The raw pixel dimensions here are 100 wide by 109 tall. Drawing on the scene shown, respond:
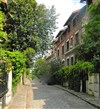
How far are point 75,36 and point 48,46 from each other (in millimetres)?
7378

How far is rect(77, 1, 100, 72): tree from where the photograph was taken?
55.7ft

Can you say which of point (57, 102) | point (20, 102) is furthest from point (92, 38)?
point (20, 102)

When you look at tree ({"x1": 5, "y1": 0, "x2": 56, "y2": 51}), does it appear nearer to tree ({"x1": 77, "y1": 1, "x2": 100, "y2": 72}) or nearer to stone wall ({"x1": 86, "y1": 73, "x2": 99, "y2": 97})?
tree ({"x1": 77, "y1": 1, "x2": 100, "y2": 72})

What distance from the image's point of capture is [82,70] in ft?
80.4

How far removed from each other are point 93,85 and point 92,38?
13.0 feet

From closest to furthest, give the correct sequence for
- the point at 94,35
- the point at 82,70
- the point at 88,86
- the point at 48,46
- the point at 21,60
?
the point at 21,60 < the point at 94,35 < the point at 88,86 < the point at 82,70 < the point at 48,46

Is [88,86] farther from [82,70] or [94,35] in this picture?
[94,35]

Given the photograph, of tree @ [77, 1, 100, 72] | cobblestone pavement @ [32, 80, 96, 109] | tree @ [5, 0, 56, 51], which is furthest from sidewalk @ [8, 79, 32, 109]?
tree @ [5, 0, 56, 51]

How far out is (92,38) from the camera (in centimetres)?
1869

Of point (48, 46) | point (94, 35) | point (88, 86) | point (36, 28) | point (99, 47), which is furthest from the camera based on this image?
point (48, 46)

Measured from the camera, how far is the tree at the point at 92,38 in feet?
55.7

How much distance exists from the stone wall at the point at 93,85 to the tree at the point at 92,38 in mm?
740

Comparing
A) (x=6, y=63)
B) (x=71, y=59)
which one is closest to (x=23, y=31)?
(x=71, y=59)

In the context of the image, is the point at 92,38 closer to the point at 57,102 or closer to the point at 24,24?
the point at 57,102
